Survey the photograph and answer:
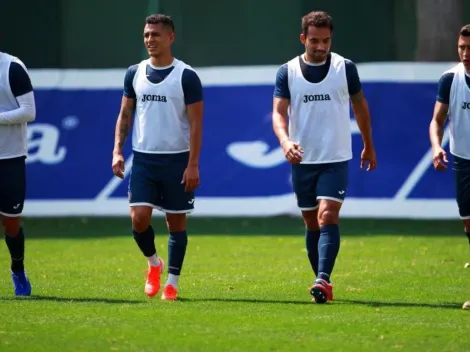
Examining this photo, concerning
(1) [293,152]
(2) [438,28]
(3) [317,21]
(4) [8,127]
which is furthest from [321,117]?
(2) [438,28]

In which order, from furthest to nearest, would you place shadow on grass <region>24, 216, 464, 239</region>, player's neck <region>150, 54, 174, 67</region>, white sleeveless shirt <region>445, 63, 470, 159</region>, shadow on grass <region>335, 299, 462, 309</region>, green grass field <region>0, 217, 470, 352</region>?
1. shadow on grass <region>24, 216, 464, 239</region>
2. player's neck <region>150, 54, 174, 67</region>
3. white sleeveless shirt <region>445, 63, 470, 159</region>
4. shadow on grass <region>335, 299, 462, 309</region>
5. green grass field <region>0, 217, 470, 352</region>

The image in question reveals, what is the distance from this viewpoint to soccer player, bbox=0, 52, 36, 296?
10836 mm

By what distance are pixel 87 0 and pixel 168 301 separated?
8741mm

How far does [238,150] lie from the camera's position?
17.0m

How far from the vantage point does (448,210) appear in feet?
54.1

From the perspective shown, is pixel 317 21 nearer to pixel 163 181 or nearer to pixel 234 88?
pixel 163 181

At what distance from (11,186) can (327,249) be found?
261 centimetres

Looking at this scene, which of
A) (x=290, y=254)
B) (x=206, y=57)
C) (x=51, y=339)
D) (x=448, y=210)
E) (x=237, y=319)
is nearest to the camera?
(x=51, y=339)

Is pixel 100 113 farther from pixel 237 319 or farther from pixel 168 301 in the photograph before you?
pixel 237 319

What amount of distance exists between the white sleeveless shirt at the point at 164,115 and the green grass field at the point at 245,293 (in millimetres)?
1229

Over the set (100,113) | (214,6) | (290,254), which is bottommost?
(290,254)

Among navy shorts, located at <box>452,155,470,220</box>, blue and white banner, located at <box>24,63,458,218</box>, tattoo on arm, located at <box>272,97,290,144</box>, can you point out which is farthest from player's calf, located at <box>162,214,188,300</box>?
blue and white banner, located at <box>24,63,458,218</box>

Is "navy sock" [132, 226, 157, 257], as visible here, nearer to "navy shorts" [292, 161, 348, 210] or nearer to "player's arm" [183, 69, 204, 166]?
"player's arm" [183, 69, 204, 166]

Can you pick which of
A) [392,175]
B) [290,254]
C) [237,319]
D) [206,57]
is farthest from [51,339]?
[206,57]
